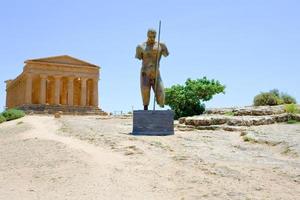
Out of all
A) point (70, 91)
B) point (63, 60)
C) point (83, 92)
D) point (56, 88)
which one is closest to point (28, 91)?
point (56, 88)

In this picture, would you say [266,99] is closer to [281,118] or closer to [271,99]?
[271,99]

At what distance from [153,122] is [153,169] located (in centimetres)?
547

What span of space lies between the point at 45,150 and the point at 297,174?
21.8ft

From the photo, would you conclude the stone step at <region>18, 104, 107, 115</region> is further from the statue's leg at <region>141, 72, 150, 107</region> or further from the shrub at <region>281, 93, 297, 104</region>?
the statue's leg at <region>141, 72, 150, 107</region>

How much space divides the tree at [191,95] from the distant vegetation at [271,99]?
12.7 feet

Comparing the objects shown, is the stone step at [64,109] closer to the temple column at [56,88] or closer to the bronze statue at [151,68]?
the temple column at [56,88]

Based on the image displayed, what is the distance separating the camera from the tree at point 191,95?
36.2 m

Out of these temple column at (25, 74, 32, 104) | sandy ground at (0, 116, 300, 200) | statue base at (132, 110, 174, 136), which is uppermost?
temple column at (25, 74, 32, 104)

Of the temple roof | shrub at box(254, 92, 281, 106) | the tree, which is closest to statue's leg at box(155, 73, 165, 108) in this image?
the tree

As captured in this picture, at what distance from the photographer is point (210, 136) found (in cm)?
1455

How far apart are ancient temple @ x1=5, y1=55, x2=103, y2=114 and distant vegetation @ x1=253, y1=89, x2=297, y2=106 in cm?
3126

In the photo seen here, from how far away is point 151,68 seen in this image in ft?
51.2

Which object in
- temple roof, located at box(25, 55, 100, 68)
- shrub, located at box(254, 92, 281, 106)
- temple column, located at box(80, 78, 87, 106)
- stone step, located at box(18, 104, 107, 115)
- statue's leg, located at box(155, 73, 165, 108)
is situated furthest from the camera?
temple column, located at box(80, 78, 87, 106)

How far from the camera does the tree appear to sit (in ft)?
119
